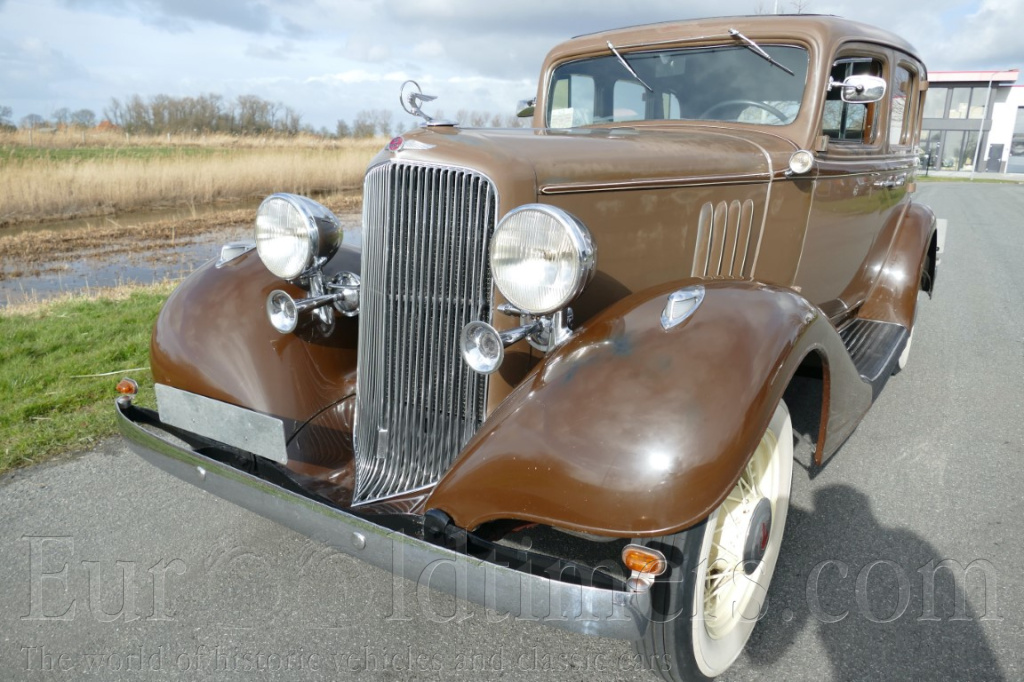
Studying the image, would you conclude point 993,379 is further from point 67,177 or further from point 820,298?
point 67,177

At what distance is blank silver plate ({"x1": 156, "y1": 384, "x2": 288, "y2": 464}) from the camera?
215 centimetres

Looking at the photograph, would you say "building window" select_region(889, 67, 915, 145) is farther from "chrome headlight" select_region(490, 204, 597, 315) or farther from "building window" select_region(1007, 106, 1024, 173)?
"building window" select_region(1007, 106, 1024, 173)

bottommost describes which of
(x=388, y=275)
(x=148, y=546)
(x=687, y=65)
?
(x=148, y=546)

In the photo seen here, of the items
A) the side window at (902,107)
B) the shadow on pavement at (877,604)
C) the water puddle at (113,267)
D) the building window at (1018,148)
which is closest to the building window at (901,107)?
the side window at (902,107)

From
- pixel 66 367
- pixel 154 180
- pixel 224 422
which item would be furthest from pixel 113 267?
pixel 224 422

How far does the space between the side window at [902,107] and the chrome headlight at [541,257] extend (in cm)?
289

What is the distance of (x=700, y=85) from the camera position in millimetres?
3238

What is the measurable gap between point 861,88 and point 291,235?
2.42 metres

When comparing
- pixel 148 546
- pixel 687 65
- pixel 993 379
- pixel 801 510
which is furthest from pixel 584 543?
pixel 993 379

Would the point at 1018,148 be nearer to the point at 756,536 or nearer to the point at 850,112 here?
the point at 850,112

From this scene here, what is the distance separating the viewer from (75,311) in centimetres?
564

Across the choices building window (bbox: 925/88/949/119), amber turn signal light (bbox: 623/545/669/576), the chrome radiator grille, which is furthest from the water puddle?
building window (bbox: 925/88/949/119)

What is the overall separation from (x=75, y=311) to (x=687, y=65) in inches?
197

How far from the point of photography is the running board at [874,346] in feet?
9.71
